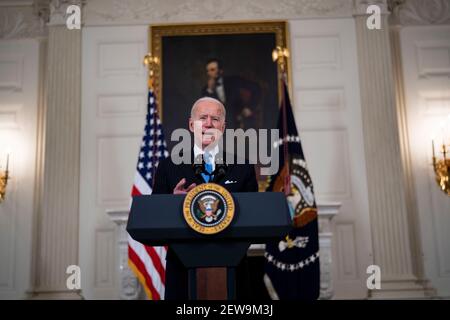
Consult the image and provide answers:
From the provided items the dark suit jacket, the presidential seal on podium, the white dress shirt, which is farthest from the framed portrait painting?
the presidential seal on podium

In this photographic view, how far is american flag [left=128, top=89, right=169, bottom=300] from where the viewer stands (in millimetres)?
6070

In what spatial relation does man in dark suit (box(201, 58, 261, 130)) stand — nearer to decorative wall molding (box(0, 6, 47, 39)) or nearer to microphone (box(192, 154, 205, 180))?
decorative wall molding (box(0, 6, 47, 39))

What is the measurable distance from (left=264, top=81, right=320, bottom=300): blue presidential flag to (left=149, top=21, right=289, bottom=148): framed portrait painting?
1059mm

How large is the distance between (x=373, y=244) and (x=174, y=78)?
337 cm

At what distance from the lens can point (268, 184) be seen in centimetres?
668

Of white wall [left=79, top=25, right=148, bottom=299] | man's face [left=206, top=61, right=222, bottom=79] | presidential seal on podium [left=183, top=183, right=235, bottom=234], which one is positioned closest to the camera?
presidential seal on podium [left=183, top=183, right=235, bottom=234]

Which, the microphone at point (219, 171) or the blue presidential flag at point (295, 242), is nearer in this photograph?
the microphone at point (219, 171)

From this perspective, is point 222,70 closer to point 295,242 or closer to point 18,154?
point 295,242

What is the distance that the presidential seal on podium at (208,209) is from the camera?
238cm

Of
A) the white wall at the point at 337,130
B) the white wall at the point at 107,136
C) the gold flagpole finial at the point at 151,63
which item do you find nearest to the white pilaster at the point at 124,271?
the white wall at the point at 107,136

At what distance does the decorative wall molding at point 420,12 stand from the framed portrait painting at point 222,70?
5.31 feet

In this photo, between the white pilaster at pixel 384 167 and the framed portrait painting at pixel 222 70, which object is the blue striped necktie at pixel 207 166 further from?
the white pilaster at pixel 384 167

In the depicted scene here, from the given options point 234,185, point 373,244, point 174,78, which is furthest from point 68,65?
point 234,185
